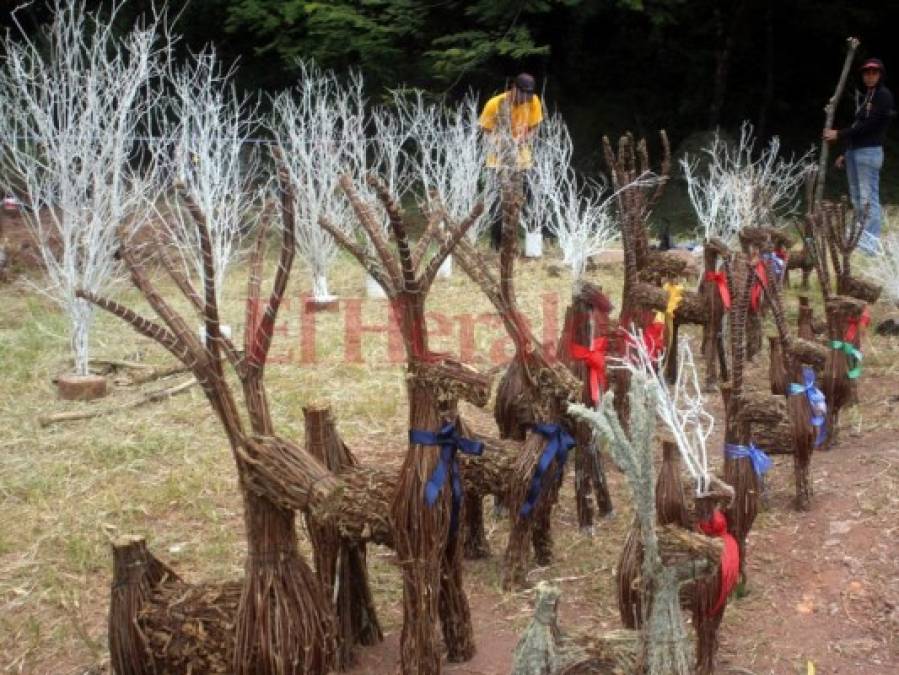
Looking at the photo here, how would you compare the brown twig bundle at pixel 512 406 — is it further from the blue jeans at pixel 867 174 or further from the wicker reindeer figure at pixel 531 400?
the blue jeans at pixel 867 174

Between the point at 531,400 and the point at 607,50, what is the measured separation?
42.1ft

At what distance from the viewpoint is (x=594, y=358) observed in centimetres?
358

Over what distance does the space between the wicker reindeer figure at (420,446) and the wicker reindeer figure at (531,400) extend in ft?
1.98

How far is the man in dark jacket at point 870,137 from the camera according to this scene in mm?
7785

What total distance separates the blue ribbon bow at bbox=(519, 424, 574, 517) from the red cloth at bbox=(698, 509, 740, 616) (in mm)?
643

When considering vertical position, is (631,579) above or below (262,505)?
below

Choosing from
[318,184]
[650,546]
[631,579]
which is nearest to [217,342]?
[650,546]

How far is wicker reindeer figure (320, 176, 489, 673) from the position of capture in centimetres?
236

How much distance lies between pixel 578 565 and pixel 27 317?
578cm

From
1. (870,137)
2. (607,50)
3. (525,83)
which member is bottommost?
(870,137)

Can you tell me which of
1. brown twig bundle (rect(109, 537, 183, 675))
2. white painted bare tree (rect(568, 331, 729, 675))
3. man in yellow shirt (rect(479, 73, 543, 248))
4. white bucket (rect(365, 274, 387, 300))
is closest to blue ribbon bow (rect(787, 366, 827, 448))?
white painted bare tree (rect(568, 331, 729, 675))

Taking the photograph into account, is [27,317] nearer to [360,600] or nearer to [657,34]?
[360,600]

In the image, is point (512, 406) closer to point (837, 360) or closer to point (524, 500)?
point (524, 500)

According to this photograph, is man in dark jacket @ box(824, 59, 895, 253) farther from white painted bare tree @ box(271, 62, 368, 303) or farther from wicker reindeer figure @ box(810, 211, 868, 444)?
white painted bare tree @ box(271, 62, 368, 303)
